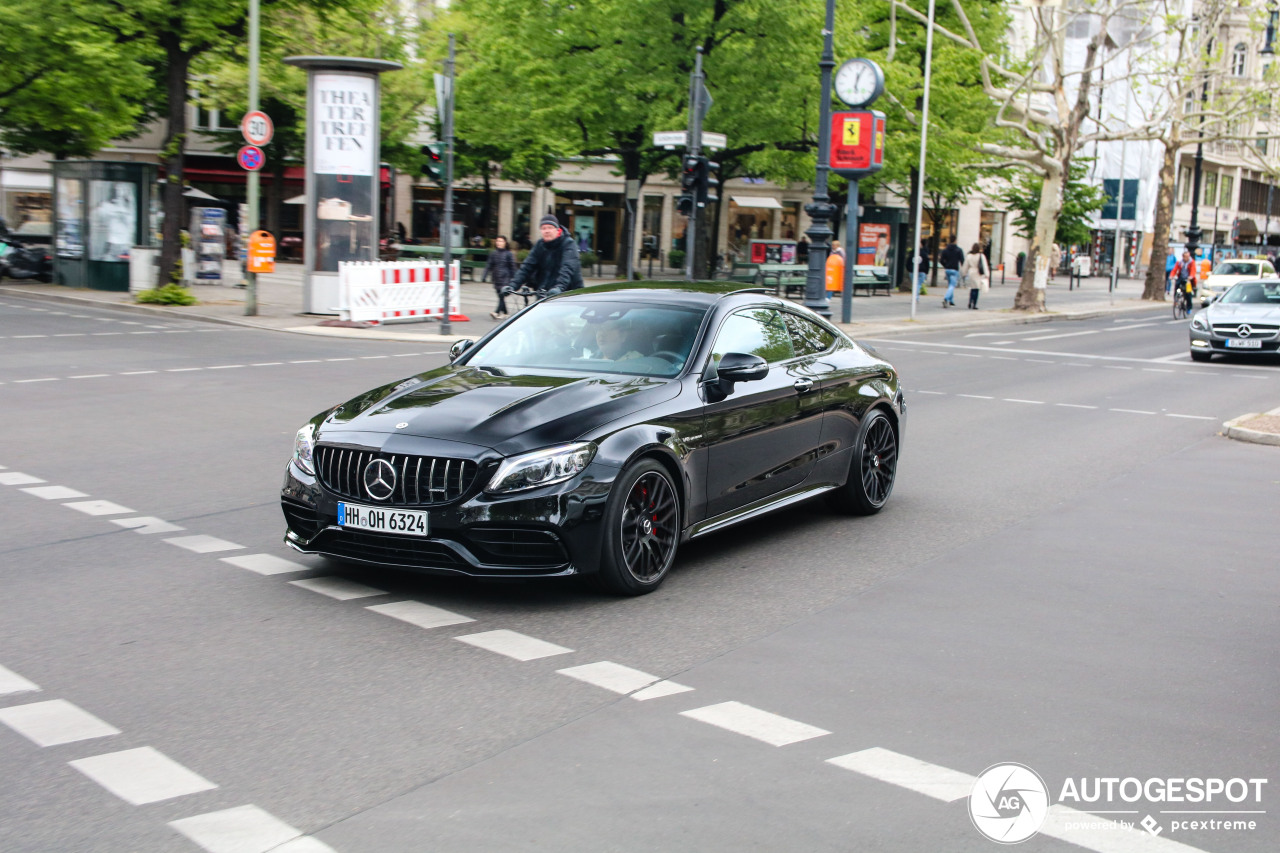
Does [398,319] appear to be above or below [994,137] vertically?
below

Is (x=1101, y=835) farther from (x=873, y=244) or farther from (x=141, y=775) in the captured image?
(x=873, y=244)

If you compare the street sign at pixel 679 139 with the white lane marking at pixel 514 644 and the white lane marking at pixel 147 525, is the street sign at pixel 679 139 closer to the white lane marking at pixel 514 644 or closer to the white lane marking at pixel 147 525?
the white lane marking at pixel 147 525

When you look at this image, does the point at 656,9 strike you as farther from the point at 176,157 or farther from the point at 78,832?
the point at 78,832

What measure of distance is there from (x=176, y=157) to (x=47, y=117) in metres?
6.82

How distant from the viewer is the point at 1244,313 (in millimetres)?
23531

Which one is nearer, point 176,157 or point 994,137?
point 176,157

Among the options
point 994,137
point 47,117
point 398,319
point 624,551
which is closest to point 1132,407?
point 624,551

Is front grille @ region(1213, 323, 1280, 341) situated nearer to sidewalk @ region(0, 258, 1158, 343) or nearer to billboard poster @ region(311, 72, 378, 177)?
sidewalk @ region(0, 258, 1158, 343)

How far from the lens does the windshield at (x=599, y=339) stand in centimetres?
720

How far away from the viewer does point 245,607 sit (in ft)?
20.2

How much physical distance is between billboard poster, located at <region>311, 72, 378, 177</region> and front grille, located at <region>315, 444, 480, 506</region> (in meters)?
20.3

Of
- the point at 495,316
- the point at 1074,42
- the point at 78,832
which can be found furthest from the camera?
the point at 1074,42

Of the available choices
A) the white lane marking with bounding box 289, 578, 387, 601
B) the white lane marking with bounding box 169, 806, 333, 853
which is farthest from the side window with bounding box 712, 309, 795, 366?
the white lane marking with bounding box 169, 806, 333, 853

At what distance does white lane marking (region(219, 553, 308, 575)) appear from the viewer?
22.6 feet
